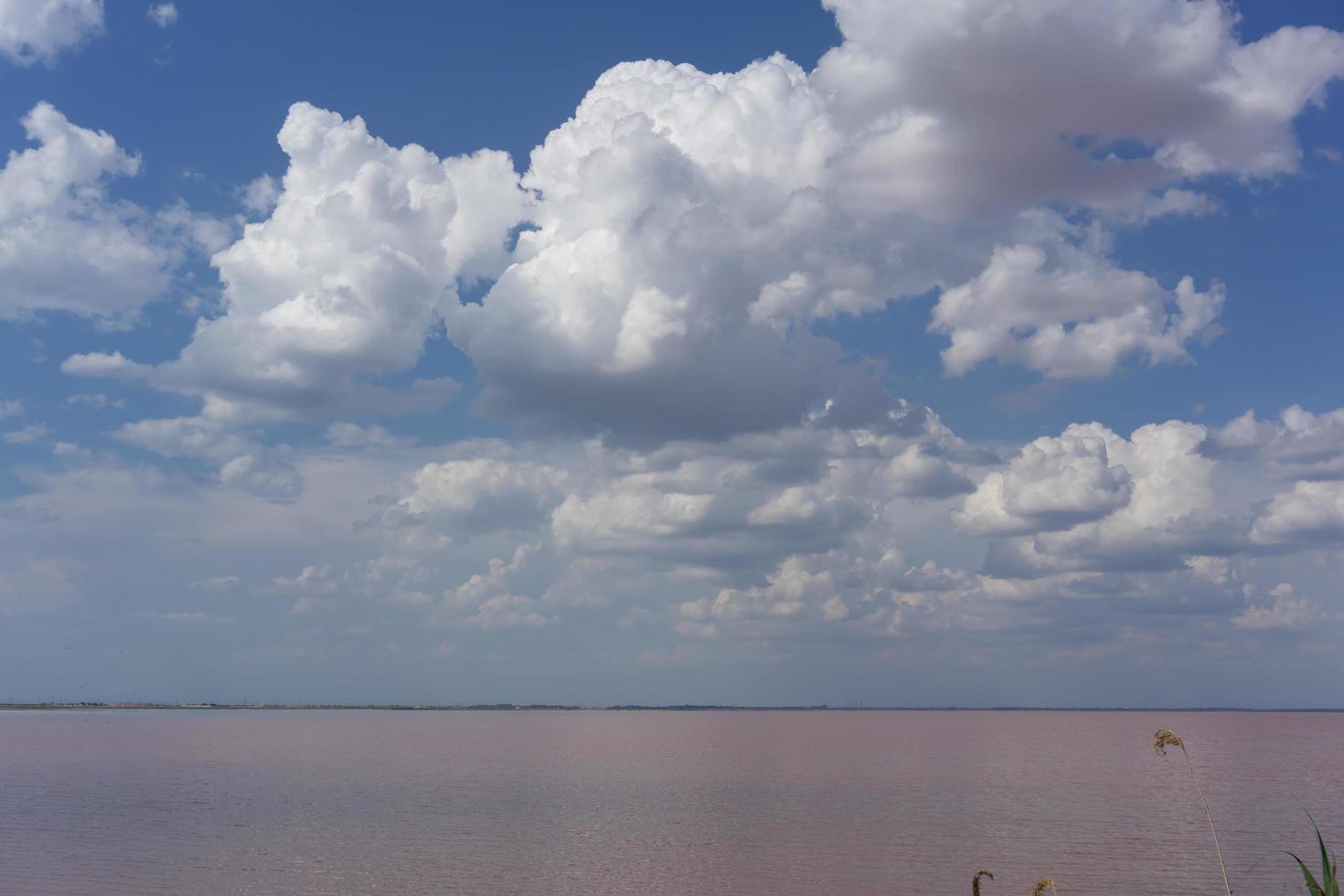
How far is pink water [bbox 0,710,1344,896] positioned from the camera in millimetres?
46625

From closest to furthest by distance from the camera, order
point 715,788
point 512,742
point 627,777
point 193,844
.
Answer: point 193,844, point 715,788, point 627,777, point 512,742

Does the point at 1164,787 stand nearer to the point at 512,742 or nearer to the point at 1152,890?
the point at 1152,890

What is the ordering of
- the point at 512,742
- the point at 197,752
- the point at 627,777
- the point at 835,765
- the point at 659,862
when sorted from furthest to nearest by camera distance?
the point at 512,742, the point at 197,752, the point at 835,765, the point at 627,777, the point at 659,862

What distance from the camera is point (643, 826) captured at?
63.6 metres

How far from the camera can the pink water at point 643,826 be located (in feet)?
153

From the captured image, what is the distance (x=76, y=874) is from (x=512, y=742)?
132626 mm

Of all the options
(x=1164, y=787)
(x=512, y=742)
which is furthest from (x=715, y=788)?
(x=512, y=742)

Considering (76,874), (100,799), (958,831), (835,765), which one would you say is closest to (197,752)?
(100,799)

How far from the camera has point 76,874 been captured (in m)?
46.8

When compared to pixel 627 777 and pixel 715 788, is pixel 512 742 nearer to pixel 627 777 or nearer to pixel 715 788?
pixel 627 777

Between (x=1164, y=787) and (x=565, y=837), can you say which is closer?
(x=565, y=837)

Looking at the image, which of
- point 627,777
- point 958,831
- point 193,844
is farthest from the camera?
point 627,777

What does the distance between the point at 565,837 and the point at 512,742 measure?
123 m

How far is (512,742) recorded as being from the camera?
176 meters
